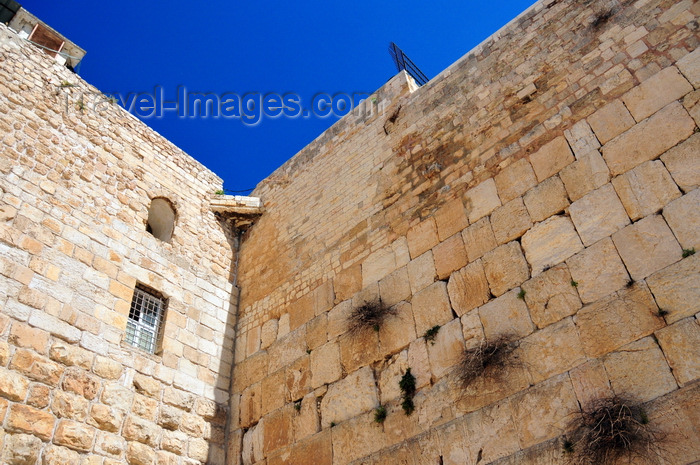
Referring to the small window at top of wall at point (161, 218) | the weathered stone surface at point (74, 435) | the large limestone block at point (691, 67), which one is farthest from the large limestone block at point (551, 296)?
the small window at top of wall at point (161, 218)

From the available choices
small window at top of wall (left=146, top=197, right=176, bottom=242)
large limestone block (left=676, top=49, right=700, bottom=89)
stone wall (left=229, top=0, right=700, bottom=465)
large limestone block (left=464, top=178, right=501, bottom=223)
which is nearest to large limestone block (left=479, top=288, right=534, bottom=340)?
stone wall (left=229, top=0, right=700, bottom=465)

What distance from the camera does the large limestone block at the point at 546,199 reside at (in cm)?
517

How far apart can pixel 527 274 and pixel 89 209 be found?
500 centimetres

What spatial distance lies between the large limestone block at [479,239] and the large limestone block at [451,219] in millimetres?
128

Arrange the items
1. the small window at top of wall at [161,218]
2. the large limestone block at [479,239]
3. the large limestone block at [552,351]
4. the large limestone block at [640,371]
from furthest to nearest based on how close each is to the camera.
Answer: the small window at top of wall at [161,218] → the large limestone block at [479,239] → the large limestone block at [552,351] → the large limestone block at [640,371]

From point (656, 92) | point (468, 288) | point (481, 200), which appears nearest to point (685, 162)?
point (656, 92)

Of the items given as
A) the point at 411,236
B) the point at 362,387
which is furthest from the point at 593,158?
the point at 362,387

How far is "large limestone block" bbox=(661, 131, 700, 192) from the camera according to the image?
446 centimetres

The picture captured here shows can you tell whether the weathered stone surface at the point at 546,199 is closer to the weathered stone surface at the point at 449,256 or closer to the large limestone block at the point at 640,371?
the weathered stone surface at the point at 449,256

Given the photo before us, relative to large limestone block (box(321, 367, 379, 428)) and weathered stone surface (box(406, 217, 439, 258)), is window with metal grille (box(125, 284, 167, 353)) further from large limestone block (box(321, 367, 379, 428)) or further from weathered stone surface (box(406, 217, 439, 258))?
weathered stone surface (box(406, 217, 439, 258))

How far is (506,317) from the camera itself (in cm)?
493

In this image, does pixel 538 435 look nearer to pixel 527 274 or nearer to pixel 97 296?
pixel 527 274

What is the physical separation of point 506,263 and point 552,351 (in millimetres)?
983

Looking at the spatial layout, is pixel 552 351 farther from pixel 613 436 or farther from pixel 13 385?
pixel 13 385
